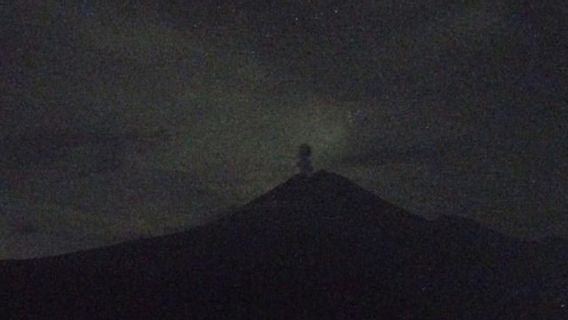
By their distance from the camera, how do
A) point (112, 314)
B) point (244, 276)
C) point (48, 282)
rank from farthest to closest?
point (244, 276), point (48, 282), point (112, 314)

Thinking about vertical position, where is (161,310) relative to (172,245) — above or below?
below

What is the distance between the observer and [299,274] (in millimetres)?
31609

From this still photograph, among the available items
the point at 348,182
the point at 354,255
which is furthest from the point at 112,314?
the point at 348,182

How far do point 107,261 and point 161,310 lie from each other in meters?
6.80

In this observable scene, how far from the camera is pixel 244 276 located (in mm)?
30156

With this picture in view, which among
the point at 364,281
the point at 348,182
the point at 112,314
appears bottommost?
the point at 112,314

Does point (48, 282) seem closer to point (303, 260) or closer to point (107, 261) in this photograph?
point (107, 261)

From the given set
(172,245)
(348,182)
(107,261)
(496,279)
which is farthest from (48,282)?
(348,182)

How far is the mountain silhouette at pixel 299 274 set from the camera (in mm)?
25641

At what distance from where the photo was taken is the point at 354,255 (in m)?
35.1

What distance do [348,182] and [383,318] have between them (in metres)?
22.6

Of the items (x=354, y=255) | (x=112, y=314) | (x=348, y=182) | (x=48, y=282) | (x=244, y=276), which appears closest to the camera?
(x=112, y=314)

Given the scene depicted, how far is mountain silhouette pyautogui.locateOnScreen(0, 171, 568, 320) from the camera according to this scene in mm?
25641

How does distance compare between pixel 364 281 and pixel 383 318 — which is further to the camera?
pixel 364 281
